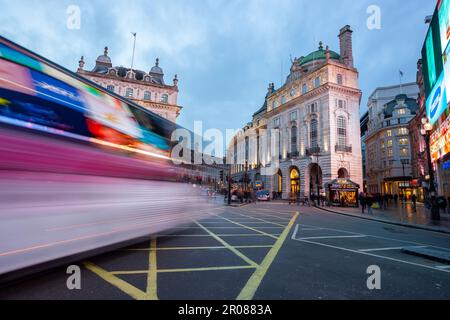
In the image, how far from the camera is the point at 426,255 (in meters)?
5.85

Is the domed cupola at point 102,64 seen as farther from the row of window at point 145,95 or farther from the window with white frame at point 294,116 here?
the window with white frame at point 294,116

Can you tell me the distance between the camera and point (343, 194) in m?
28.7

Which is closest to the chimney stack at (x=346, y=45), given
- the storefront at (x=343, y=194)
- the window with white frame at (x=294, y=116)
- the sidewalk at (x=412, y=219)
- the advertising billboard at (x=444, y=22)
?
the window with white frame at (x=294, y=116)

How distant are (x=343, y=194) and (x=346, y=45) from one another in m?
29.0

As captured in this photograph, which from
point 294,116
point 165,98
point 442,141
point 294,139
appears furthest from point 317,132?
point 165,98

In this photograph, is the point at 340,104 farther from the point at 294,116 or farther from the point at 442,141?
the point at 442,141

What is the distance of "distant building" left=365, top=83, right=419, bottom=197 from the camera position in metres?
53.2

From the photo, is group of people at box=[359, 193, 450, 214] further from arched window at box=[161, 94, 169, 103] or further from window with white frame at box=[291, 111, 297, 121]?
arched window at box=[161, 94, 169, 103]

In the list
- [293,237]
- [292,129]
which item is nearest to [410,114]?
[292,129]

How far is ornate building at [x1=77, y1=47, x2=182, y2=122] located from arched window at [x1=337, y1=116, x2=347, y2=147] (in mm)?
31960

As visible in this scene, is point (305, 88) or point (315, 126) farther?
point (305, 88)

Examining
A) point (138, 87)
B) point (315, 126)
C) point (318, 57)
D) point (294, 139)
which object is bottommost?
point (294, 139)
